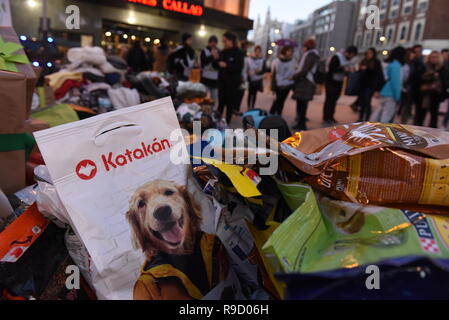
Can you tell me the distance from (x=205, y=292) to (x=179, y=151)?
0.35 meters

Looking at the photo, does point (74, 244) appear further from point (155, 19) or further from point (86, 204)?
point (155, 19)

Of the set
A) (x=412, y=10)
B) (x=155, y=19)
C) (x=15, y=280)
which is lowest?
(x=15, y=280)

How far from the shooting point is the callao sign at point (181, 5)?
1011 centimetres

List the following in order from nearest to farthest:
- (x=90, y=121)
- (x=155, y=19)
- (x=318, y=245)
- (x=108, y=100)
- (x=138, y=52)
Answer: (x=318, y=245)
(x=90, y=121)
(x=108, y=100)
(x=138, y=52)
(x=155, y=19)

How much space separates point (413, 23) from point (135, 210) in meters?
37.6

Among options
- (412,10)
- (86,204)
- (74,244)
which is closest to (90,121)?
(86,204)

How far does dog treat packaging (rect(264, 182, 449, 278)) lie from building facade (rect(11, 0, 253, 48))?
29.9 ft

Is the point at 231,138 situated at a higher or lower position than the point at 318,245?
higher

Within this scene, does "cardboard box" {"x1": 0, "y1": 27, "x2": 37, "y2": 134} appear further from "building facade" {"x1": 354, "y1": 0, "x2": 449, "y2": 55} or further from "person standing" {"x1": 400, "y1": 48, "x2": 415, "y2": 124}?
"building facade" {"x1": 354, "y1": 0, "x2": 449, "y2": 55}

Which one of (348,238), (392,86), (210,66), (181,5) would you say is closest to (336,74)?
(392,86)

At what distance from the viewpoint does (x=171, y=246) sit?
0.76 meters

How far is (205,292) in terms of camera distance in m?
0.77

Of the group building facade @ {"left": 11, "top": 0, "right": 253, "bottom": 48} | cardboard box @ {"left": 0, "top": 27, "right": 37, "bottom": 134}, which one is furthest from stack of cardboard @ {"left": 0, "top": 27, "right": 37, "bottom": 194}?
building facade @ {"left": 11, "top": 0, "right": 253, "bottom": 48}

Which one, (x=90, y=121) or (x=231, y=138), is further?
(x=231, y=138)
